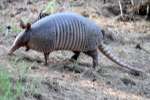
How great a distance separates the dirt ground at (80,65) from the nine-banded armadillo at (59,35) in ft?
0.81

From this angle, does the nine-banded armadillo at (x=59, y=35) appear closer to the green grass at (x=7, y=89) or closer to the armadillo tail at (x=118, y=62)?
the armadillo tail at (x=118, y=62)

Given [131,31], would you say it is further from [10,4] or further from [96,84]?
Answer: [96,84]

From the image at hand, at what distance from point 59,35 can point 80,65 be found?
2.20 feet

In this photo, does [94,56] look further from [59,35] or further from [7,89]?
[7,89]

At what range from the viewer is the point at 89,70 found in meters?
6.91

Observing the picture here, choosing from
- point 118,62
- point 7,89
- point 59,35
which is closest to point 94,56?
point 118,62

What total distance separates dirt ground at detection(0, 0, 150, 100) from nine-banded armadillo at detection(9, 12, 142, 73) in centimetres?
25

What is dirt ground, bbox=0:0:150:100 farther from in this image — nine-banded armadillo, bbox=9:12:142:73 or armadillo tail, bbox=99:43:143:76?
nine-banded armadillo, bbox=9:12:142:73

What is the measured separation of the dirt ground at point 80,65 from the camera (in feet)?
18.5

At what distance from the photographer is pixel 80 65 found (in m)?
7.30

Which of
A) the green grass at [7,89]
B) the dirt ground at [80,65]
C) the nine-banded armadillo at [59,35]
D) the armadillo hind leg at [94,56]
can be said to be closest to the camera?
the green grass at [7,89]

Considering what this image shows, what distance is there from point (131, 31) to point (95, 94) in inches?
182

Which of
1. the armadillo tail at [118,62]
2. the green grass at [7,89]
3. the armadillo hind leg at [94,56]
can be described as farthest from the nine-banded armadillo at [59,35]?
the green grass at [7,89]

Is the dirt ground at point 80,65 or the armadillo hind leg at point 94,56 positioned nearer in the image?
the dirt ground at point 80,65
